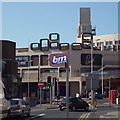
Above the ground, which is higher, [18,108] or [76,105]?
[18,108]

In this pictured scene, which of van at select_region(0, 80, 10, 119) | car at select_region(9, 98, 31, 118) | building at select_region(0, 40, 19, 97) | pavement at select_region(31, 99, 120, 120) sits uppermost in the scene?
building at select_region(0, 40, 19, 97)

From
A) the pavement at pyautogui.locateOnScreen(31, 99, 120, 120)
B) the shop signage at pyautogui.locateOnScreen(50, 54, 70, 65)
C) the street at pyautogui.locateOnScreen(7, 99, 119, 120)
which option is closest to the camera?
the street at pyautogui.locateOnScreen(7, 99, 119, 120)

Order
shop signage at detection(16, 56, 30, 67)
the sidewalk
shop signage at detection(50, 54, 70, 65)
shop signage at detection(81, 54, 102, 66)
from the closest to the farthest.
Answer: the sidewalk
shop signage at detection(50, 54, 70, 65)
shop signage at detection(81, 54, 102, 66)
shop signage at detection(16, 56, 30, 67)

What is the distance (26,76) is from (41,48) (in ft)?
29.5

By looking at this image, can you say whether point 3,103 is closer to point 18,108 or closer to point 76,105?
point 18,108

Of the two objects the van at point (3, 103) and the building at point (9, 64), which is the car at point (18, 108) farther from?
the building at point (9, 64)

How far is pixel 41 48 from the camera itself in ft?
299

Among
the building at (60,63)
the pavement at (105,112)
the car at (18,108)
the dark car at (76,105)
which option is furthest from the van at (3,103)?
the building at (60,63)

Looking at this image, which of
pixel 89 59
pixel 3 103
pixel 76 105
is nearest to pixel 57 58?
pixel 89 59

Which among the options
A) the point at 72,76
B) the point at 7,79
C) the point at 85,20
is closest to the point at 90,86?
the point at 7,79

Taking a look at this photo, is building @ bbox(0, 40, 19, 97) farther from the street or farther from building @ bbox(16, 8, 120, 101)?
the street

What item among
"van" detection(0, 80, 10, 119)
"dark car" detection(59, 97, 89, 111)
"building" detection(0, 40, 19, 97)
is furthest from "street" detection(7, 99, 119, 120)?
"building" detection(0, 40, 19, 97)

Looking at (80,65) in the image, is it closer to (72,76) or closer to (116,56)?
(72,76)

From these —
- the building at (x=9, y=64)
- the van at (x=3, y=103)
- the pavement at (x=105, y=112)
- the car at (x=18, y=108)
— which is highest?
the building at (x=9, y=64)
